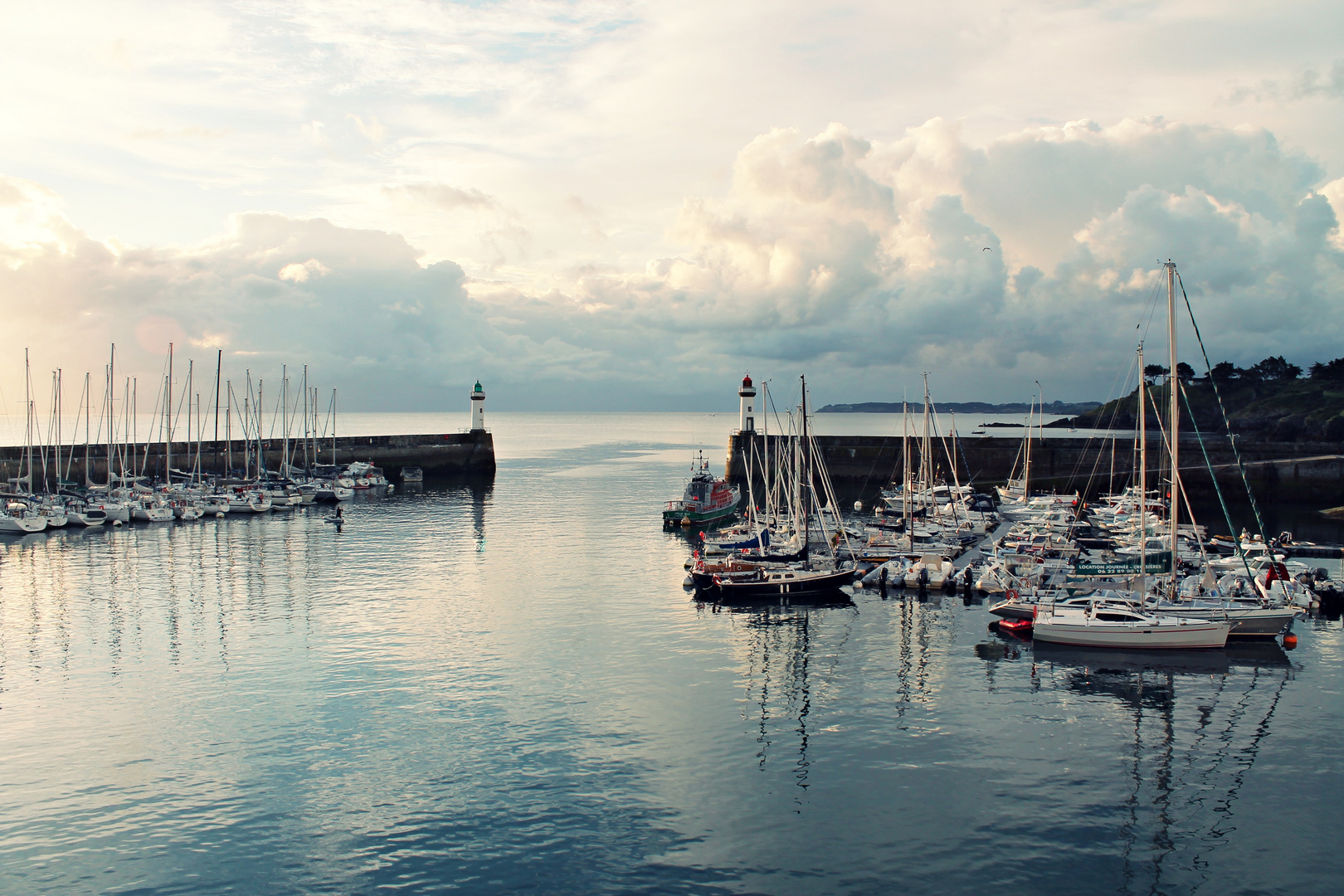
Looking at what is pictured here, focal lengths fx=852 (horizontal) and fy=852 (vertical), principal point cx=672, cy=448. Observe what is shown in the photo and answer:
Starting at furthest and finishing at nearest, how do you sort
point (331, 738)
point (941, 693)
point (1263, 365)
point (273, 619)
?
point (1263, 365) → point (273, 619) → point (941, 693) → point (331, 738)

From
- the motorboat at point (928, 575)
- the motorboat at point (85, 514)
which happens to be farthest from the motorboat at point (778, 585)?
the motorboat at point (85, 514)

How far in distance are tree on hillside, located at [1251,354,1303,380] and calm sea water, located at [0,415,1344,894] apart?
152 m

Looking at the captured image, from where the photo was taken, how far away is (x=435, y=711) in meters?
26.4

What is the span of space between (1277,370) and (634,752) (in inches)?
7167

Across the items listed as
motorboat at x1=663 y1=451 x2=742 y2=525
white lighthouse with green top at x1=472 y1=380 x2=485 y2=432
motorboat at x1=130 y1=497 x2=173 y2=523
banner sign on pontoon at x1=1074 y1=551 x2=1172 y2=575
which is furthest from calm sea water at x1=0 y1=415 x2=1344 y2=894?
white lighthouse with green top at x1=472 y1=380 x2=485 y2=432

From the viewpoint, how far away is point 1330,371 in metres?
151

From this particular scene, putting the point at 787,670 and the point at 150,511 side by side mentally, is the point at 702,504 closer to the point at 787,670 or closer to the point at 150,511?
the point at 787,670

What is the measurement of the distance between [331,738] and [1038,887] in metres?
18.3

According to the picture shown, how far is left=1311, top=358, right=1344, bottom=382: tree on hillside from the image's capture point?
485 feet

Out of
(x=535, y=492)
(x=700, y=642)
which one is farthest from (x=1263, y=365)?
(x=700, y=642)

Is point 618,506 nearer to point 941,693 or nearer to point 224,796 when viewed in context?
point 941,693

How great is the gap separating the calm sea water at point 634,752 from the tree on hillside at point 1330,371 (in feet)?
470

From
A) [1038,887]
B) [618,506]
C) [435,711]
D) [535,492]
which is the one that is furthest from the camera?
[535,492]

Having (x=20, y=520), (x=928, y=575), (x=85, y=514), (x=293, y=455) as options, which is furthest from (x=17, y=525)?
(x=928, y=575)
